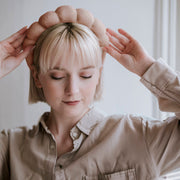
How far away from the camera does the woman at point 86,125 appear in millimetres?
1108

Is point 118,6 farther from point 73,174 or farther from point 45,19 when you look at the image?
point 73,174

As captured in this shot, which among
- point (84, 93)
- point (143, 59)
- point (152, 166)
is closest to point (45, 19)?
point (84, 93)

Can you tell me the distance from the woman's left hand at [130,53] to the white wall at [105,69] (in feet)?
1.48

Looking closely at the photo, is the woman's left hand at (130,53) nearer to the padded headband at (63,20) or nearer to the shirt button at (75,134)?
the padded headband at (63,20)

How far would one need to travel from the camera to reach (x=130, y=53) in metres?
1.21

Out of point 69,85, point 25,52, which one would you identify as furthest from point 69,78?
point 25,52

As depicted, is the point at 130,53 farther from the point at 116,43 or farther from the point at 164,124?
the point at 164,124

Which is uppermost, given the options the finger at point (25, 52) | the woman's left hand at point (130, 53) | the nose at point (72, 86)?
the finger at point (25, 52)

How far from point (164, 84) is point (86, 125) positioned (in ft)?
1.36

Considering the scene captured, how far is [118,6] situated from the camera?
1682 mm

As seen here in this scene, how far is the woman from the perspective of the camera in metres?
1.11

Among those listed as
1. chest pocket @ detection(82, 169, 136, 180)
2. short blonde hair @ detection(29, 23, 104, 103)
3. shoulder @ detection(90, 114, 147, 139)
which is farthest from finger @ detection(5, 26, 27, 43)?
chest pocket @ detection(82, 169, 136, 180)

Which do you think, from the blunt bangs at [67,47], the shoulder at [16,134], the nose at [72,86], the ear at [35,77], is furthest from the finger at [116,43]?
the shoulder at [16,134]

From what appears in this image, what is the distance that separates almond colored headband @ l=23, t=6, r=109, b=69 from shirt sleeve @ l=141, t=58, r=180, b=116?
280 millimetres
